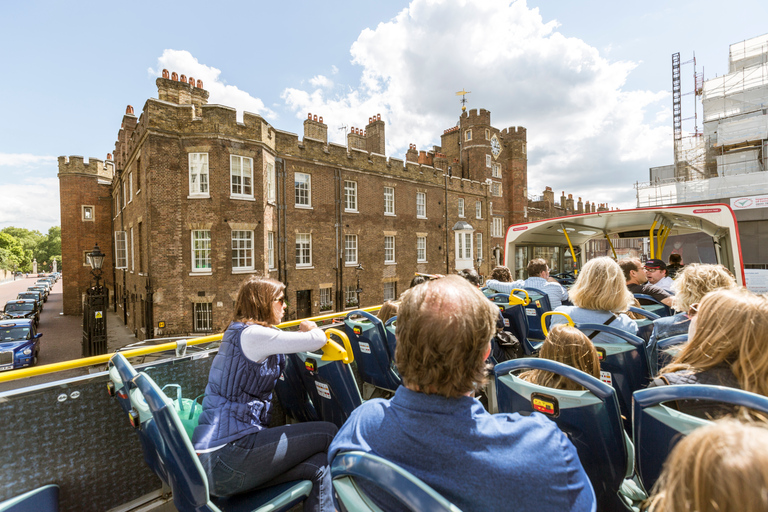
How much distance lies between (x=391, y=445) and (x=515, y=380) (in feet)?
3.48

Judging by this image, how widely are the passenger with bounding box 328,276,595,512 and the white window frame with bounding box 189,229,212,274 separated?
16509 mm

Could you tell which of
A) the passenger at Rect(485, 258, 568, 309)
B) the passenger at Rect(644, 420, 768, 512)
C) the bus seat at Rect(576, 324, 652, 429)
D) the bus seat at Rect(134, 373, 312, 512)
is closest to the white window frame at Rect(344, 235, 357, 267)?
the passenger at Rect(485, 258, 568, 309)

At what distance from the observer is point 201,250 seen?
1589cm

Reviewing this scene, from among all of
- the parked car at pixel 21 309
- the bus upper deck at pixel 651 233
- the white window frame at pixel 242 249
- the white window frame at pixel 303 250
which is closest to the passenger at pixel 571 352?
the bus upper deck at pixel 651 233

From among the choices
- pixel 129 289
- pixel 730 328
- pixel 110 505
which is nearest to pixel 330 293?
pixel 129 289

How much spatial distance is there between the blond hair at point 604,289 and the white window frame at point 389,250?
20.5 metres

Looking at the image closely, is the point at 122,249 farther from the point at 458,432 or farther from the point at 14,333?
the point at 458,432

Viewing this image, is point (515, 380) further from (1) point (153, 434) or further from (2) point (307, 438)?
(1) point (153, 434)

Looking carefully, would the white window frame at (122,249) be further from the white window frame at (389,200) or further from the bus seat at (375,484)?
the bus seat at (375,484)

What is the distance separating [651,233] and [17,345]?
21350 mm

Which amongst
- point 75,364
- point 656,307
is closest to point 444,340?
point 75,364

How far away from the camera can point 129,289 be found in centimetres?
2006

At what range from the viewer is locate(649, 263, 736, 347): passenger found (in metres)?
3.10

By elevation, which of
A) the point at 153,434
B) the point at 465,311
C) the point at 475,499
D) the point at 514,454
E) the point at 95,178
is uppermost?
the point at 95,178
